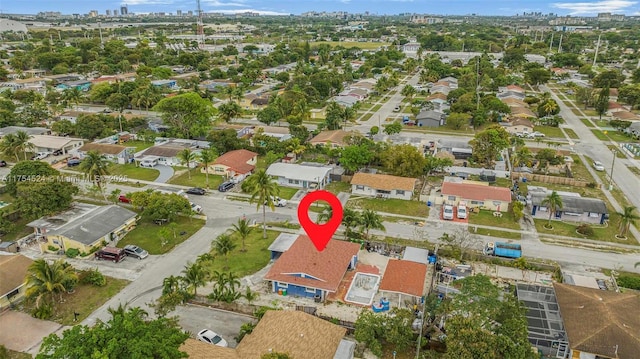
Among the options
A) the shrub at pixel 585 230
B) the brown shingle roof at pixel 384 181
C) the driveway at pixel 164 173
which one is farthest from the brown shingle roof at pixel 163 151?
the shrub at pixel 585 230

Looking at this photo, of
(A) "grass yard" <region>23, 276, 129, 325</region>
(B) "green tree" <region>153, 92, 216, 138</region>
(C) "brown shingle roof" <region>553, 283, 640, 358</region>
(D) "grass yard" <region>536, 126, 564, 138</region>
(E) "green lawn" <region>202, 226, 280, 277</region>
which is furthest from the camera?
(D) "grass yard" <region>536, 126, 564, 138</region>

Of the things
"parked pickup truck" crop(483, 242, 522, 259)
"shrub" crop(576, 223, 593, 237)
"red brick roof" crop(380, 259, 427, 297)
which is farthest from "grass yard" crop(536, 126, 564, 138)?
"red brick roof" crop(380, 259, 427, 297)

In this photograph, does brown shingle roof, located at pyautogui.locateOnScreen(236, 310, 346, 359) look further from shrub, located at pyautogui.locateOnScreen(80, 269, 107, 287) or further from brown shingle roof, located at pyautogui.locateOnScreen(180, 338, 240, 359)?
shrub, located at pyautogui.locateOnScreen(80, 269, 107, 287)

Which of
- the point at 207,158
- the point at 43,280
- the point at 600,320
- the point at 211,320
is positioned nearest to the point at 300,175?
the point at 207,158

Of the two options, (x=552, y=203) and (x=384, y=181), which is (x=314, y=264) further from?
(x=552, y=203)

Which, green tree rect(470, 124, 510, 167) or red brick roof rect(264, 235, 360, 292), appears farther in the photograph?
green tree rect(470, 124, 510, 167)

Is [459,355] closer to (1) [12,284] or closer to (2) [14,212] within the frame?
(1) [12,284]
